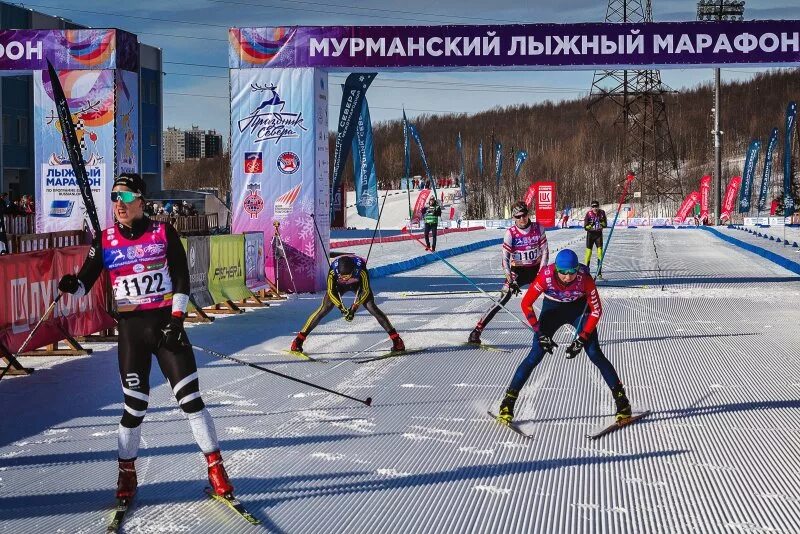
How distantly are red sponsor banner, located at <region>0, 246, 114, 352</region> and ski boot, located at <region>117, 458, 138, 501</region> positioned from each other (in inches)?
191

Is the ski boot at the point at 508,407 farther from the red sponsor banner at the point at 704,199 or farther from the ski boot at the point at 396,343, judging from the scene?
the red sponsor banner at the point at 704,199

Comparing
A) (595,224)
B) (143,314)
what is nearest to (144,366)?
(143,314)

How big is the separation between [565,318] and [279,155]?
11549mm

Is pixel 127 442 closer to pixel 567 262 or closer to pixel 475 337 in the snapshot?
pixel 567 262

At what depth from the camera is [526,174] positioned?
117688mm

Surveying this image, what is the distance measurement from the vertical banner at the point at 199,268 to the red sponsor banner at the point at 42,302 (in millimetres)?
2171

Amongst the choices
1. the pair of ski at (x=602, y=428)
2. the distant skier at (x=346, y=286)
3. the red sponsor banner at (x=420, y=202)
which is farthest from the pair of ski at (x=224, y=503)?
the red sponsor banner at (x=420, y=202)

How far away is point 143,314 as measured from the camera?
5.59 meters

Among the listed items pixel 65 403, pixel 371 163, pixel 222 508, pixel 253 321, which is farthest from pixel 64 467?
pixel 371 163

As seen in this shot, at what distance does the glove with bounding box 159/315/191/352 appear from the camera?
212 inches

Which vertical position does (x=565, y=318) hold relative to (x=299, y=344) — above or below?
above

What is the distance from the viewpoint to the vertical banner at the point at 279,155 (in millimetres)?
18719

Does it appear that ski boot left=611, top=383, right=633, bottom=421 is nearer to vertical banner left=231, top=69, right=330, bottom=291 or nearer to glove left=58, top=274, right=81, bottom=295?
glove left=58, top=274, right=81, bottom=295

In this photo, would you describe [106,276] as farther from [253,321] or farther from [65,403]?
[65,403]
